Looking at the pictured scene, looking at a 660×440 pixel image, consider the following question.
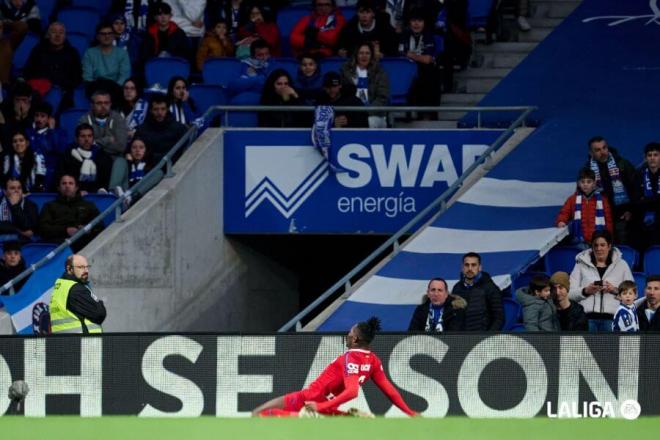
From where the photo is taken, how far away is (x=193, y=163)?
66.3 feet

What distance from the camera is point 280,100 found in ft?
67.5

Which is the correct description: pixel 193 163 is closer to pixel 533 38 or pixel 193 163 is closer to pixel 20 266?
pixel 20 266

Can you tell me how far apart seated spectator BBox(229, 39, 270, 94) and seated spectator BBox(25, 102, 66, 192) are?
7.45 feet

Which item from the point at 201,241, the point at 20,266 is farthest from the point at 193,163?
the point at 20,266

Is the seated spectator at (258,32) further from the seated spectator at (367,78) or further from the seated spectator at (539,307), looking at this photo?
the seated spectator at (539,307)

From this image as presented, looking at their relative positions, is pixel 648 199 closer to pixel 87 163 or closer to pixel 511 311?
pixel 511 311

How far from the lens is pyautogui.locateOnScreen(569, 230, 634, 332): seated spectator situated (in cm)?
1681

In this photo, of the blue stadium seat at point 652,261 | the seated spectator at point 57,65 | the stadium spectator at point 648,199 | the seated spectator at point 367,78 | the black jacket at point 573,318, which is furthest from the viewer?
the seated spectator at point 57,65

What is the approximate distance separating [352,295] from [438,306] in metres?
2.30

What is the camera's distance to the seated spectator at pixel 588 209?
17.9 metres

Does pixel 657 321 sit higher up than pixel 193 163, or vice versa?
pixel 193 163

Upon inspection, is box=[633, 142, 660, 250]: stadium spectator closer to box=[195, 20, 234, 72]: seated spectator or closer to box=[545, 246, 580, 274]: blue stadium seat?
box=[545, 246, 580, 274]: blue stadium seat

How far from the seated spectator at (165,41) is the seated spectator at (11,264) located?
3.84 m

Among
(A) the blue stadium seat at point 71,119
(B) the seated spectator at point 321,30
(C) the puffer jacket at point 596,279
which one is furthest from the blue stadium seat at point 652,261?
(A) the blue stadium seat at point 71,119
